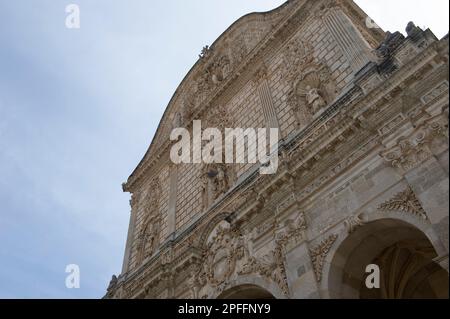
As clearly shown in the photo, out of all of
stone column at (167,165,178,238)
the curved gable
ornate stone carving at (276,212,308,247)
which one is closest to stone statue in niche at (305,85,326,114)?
ornate stone carving at (276,212,308,247)

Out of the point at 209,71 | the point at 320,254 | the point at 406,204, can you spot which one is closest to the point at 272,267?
the point at 320,254

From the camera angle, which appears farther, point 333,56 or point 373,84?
point 333,56

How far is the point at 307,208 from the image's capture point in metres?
9.30

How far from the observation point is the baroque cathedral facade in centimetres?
774

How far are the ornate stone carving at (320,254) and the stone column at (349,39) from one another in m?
4.83

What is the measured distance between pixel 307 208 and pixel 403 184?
7.54 ft

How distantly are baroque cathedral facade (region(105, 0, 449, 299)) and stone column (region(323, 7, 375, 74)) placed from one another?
1.6 inches

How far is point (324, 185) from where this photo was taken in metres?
9.17

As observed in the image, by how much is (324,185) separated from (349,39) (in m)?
5.14

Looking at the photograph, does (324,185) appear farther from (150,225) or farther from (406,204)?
(150,225)

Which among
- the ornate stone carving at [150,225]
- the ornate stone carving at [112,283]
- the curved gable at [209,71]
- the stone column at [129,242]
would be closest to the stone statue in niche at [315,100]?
the curved gable at [209,71]

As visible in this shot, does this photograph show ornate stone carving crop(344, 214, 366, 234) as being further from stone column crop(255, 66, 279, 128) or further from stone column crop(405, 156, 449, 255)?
stone column crop(255, 66, 279, 128)
